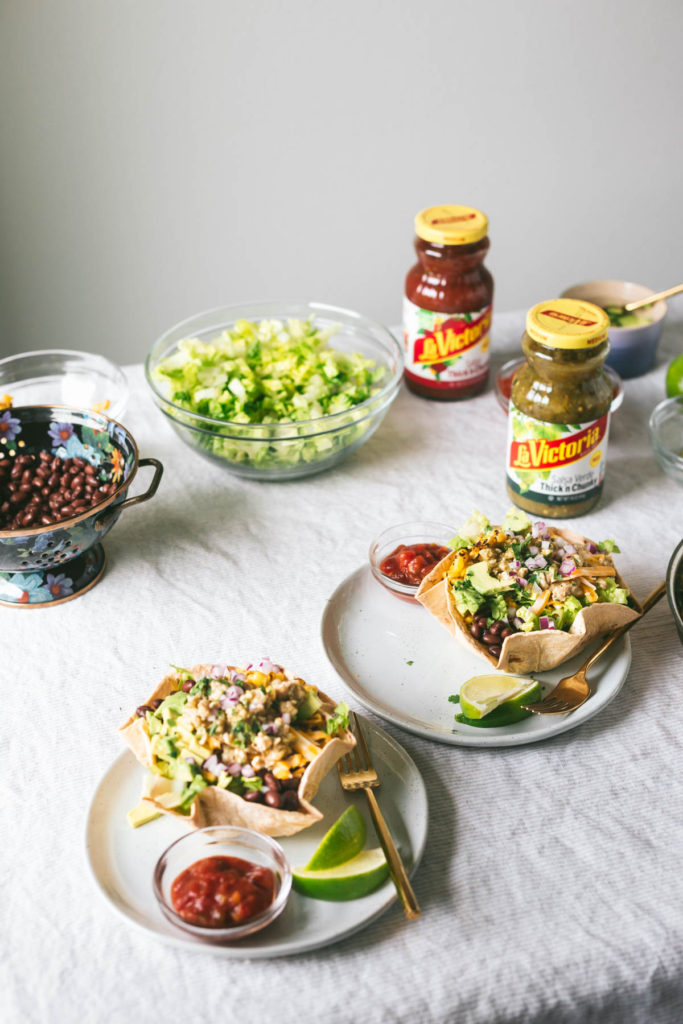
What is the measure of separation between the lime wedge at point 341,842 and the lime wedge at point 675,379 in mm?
1120

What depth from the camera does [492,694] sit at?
1.12 m

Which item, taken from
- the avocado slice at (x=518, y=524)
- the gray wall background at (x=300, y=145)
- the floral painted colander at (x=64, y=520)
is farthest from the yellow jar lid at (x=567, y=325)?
the gray wall background at (x=300, y=145)

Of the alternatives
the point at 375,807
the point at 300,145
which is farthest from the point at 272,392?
the point at 300,145

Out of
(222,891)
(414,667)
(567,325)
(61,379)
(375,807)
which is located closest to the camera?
(222,891)

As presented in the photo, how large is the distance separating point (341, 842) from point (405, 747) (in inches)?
8.0

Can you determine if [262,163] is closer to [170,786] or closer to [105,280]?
[105,280]

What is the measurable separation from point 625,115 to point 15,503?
8.35ft

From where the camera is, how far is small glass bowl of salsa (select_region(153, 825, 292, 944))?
2.81ft

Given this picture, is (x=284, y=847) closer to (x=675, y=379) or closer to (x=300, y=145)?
(x=675, y=379)

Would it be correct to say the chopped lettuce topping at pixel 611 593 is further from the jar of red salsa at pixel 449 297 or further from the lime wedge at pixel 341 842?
the jar of red salsa at pixel 449 297

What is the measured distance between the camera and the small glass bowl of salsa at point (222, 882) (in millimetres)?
857

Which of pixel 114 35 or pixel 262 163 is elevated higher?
pixel 114 35

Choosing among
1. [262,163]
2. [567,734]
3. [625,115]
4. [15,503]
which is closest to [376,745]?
[567,734]

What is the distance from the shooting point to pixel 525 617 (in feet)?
3.80
